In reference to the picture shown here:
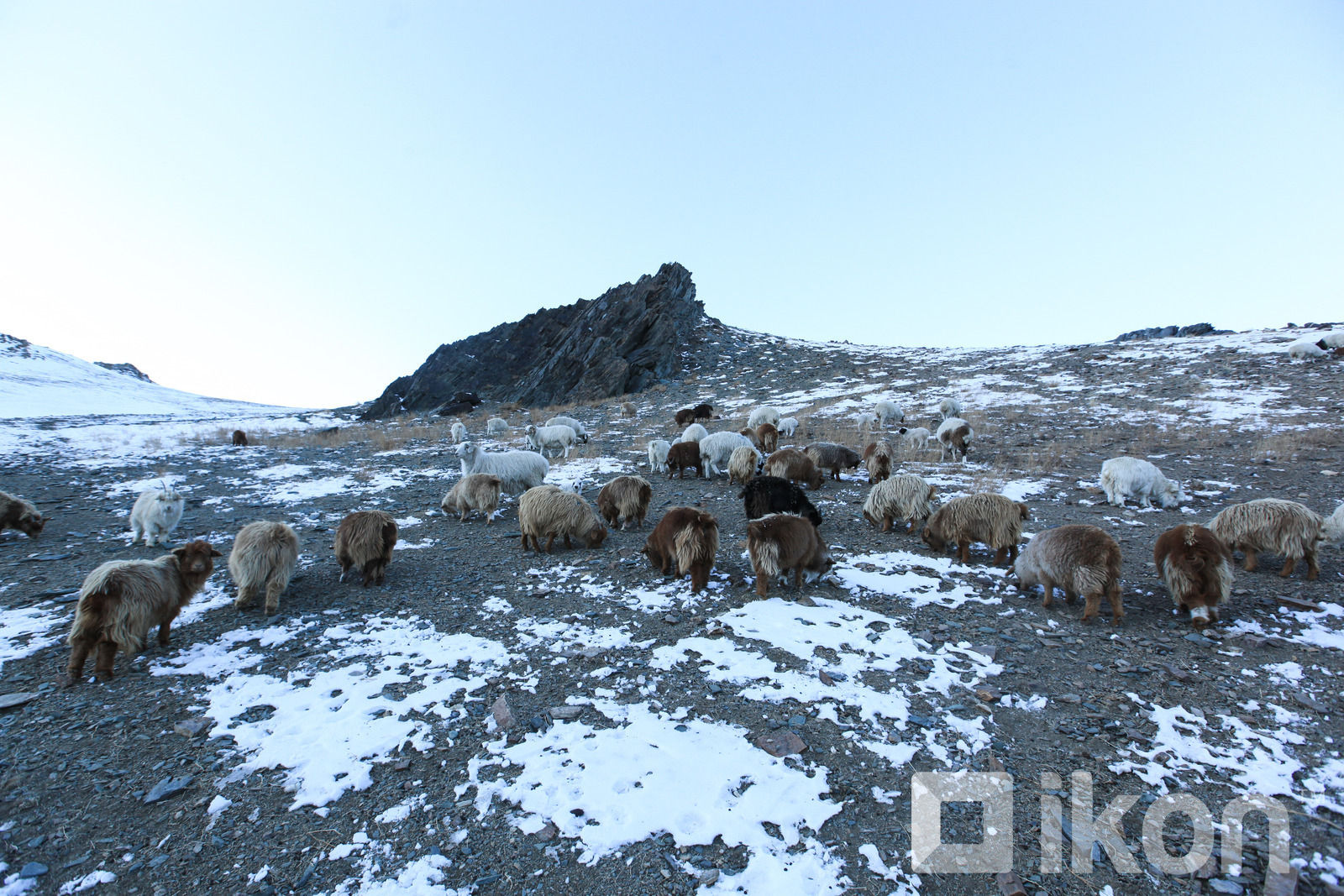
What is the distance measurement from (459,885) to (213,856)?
5.08 feet

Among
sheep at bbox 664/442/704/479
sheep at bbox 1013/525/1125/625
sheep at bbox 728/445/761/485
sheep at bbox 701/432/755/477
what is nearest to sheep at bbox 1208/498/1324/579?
sheep at bbox 1013/525/1125/625

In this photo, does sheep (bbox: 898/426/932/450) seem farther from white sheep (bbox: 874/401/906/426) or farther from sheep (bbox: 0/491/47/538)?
sheep (bbox: 0/491/47/538)

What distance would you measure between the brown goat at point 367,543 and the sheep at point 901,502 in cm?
782

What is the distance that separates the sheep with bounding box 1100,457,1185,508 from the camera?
10594mm

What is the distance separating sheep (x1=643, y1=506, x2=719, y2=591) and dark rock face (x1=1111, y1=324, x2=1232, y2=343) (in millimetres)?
49029

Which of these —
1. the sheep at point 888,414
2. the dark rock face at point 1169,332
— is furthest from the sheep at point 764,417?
the dark rock face at point 1169,332

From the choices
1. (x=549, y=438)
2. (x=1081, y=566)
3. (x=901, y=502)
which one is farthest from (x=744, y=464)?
(x=549, y=438)

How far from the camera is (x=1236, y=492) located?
11086 mm

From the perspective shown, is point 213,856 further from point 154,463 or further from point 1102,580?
point 154,463

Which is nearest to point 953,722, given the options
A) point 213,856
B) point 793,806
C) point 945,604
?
point 793,806

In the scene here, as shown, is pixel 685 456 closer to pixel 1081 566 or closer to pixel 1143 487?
pixel 1081 566

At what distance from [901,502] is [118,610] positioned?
10.2 meters

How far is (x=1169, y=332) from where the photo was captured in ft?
144

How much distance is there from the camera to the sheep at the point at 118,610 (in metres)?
4.91
